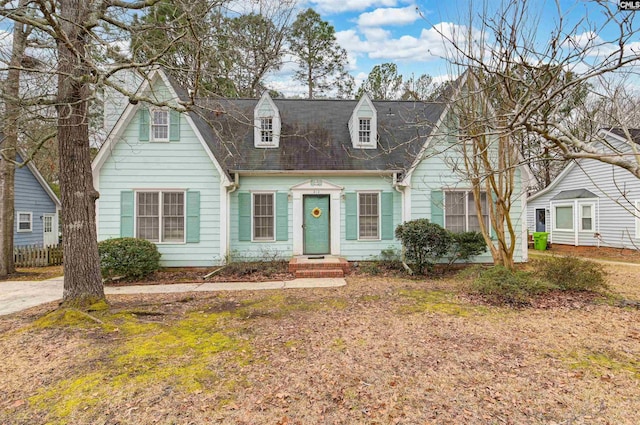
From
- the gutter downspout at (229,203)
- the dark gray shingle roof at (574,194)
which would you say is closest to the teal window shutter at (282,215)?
the gutter downspout at (229,203)

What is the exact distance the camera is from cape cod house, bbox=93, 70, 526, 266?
10.2m

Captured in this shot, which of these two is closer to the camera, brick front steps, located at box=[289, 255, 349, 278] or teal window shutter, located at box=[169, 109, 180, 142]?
brick front steps, located at box=[289, 255, 349, 278]

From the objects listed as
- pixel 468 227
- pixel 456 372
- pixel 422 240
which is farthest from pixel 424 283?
pixel 456 372

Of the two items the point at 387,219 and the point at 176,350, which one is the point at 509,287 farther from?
the point at 176,350

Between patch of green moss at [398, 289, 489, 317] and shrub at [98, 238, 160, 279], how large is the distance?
7.17 m

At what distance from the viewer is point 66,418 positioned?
294 cm

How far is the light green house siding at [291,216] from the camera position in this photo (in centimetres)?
1085

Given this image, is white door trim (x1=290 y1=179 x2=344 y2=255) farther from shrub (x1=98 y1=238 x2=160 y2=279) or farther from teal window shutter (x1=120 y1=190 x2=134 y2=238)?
teal window shutter (x1=120 y1=190 x2=134 y2=238)

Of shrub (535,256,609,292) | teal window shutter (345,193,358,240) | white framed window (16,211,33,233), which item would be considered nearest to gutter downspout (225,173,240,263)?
teal window shutter (345,193,358,240)

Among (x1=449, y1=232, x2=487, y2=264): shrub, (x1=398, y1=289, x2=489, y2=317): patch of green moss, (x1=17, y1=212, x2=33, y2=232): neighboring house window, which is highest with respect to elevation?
(x1=17, y1=212, x2=33, y2=232): neighboring house window

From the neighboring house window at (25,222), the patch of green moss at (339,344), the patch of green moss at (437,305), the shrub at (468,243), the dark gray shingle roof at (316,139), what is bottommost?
the patch of green moss at (339,344)

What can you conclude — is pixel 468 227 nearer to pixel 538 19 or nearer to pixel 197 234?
pixel 538 19

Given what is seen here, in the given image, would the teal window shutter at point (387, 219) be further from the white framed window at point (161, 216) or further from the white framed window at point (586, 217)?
the white framed window at point (586, 217)

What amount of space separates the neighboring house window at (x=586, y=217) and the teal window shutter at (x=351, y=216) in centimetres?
1348
